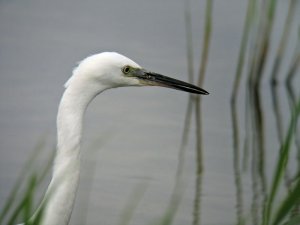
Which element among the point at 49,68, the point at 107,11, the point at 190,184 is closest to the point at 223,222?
the point at 190,184

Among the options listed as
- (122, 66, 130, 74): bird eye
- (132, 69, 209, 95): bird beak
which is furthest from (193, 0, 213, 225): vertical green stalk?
(122, 66, 130, 74): bird eye

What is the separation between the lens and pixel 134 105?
7980mm

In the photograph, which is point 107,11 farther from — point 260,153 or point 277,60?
point 260,153

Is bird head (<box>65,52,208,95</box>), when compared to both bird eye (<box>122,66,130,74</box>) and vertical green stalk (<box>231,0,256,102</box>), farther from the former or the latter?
vertical green stalk (<box>231,0,256,102</box>)

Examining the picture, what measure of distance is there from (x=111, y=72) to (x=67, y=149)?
42 centimetres

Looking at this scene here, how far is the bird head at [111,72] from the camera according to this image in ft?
13.5

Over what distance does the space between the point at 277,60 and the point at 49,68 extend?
1973mm

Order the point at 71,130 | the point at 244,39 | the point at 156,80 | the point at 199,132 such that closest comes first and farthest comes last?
1. the point at 71,130
2. the point at 156,80
3. the point at 199,132
4. the point at 244,39

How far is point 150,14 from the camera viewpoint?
10312 millimetres

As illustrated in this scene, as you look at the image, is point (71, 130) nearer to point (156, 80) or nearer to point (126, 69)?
point (126, 69)

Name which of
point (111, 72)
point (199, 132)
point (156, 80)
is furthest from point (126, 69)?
point (199, 132)

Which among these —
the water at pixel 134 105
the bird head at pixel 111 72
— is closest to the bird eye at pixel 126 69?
the bird head at pixel 111 72

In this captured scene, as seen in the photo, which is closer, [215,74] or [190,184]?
[190,184]

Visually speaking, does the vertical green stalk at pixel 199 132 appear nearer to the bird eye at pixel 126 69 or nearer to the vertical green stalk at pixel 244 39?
the vertical green stalk at pixel 244 39
